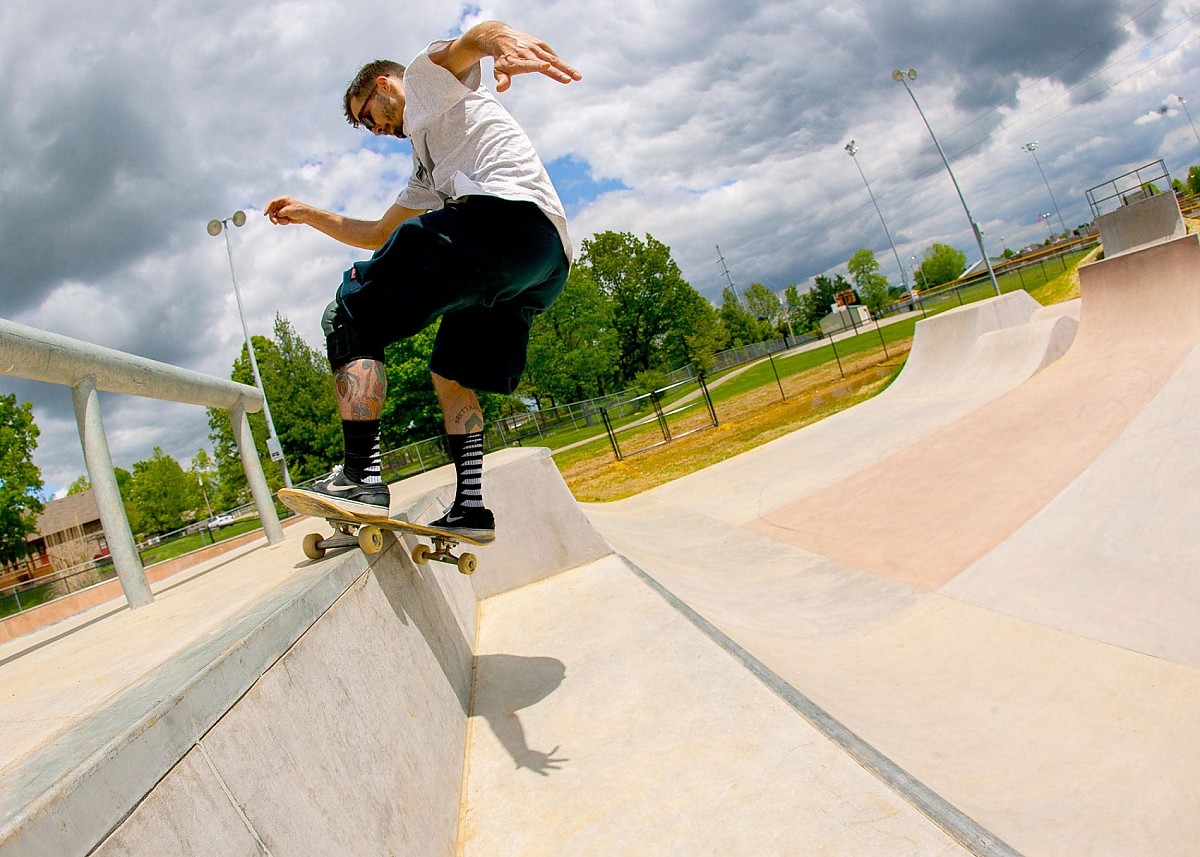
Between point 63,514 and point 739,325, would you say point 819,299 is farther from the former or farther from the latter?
point 63,514

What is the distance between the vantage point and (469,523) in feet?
8.73

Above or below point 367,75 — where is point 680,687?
below

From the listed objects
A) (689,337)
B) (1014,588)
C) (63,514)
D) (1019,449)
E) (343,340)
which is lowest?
(1014,588)

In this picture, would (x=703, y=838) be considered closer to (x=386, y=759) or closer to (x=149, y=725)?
(x=386, y=759)

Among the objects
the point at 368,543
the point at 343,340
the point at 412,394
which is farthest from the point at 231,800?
the point at 412,394

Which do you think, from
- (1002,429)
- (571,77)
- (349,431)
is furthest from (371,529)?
(1002,429)

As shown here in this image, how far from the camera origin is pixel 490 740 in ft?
7.77

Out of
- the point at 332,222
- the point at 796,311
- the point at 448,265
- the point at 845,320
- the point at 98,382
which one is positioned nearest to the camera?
the point at 448,265

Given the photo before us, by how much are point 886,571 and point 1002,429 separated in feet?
11.4

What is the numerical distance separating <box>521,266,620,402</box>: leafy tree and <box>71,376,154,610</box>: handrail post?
114 feet

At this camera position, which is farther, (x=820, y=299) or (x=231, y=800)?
(x=820, y=299)

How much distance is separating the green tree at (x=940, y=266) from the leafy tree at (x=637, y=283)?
69.0m

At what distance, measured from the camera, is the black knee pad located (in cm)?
240

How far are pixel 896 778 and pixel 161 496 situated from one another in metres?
69.8
